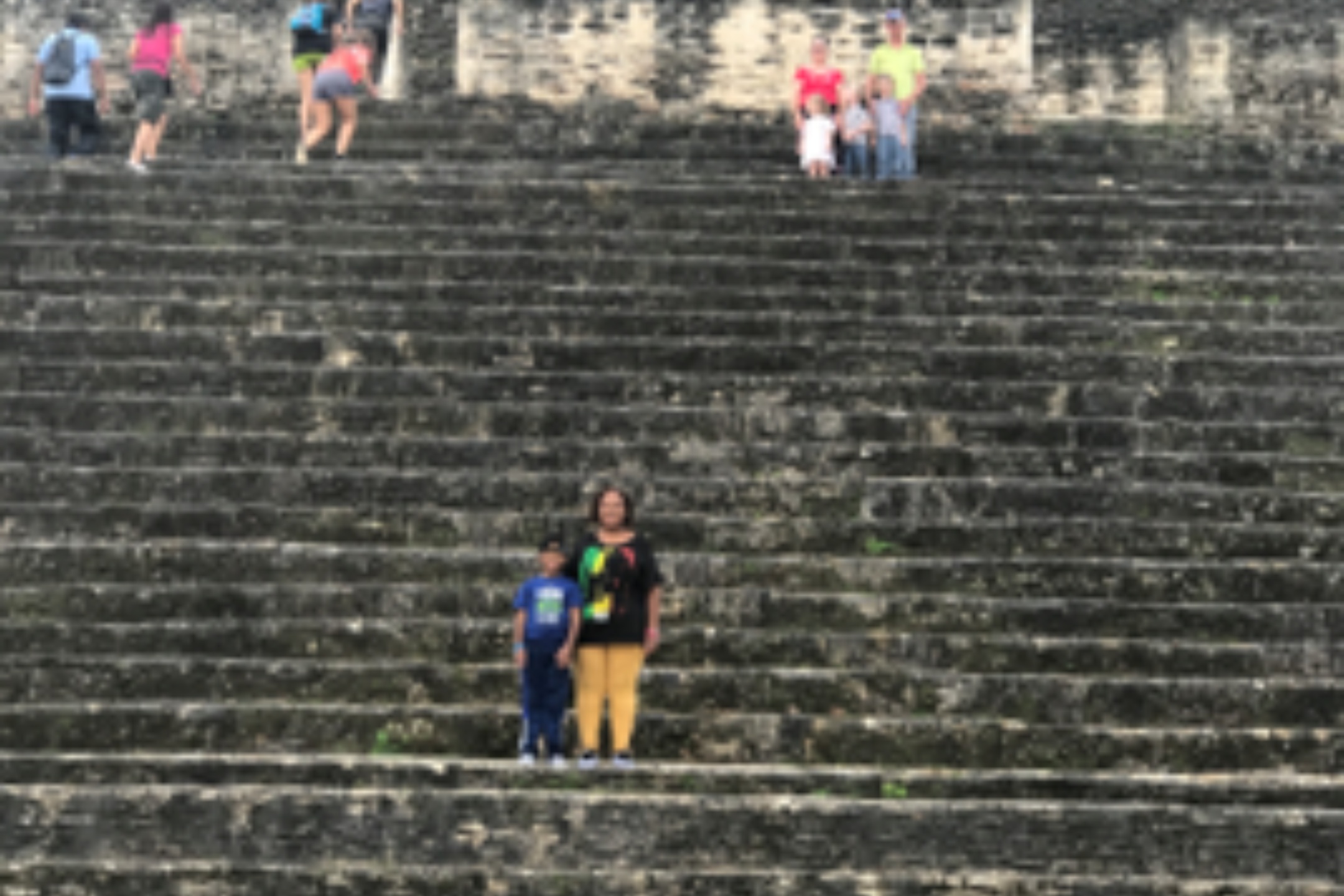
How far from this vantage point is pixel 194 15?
52.0 ft

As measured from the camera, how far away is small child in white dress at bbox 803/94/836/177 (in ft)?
37.0

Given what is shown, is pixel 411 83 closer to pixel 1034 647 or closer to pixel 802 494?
pixel 802 494

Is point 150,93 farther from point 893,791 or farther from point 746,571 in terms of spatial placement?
point 893,791

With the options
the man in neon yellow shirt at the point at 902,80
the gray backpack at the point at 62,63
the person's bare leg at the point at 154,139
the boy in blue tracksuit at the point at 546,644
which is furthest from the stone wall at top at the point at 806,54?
the boy in blue tracksuit at the point at 546,644

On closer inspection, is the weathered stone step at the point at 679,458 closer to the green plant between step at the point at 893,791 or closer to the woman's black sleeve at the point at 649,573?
the woman's black sleeve at the point at 649,573

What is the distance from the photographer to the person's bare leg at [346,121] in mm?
11328

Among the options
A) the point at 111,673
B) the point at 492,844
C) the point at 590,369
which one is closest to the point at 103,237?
the point at 590,369

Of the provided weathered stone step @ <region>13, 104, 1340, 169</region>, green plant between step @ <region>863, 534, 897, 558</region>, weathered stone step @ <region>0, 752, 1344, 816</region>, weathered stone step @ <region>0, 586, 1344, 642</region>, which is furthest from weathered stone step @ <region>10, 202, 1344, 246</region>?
weathered stone step @ <region>0, 752, 1344, 816</region>

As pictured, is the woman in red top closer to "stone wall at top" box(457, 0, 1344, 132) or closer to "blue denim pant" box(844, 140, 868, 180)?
"stone wall at top" box(457, 0, 1344, 132)

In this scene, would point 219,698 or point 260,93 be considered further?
point 260,93

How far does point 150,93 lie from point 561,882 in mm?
7561

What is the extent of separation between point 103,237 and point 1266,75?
10.1m

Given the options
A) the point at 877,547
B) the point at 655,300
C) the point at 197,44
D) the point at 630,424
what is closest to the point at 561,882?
the point at 877,547

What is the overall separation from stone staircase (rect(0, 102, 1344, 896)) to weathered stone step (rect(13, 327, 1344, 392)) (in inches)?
1.0
